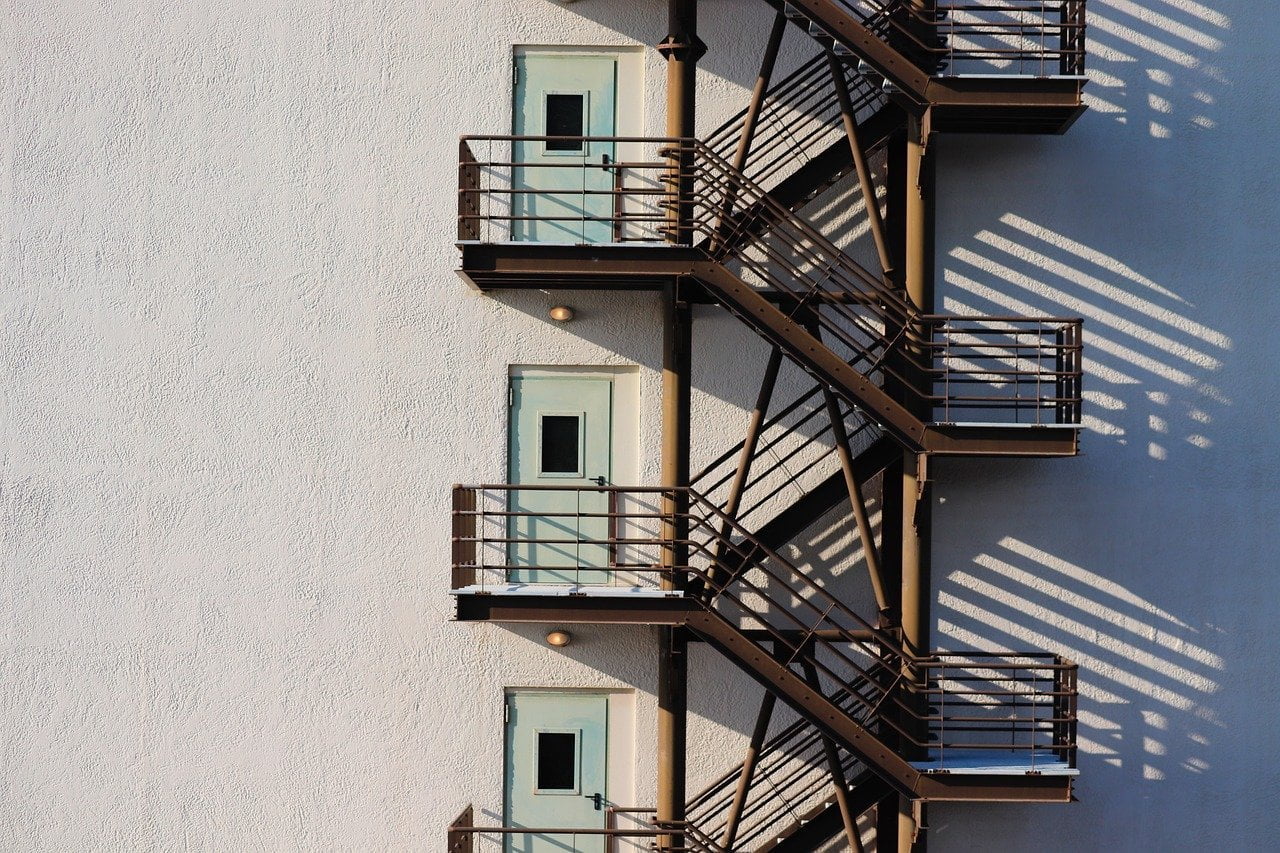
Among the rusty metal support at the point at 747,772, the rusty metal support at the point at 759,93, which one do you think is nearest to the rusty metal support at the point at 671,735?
the rusty metal support at the point at 747,772

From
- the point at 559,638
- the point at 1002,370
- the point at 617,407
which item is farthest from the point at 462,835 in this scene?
the point at 1002,370

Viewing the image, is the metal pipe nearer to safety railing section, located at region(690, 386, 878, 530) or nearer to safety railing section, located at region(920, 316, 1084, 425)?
safety railing section, located at region(690, 386, 878, 530)

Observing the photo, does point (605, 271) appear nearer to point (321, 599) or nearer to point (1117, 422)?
point (321, 599)

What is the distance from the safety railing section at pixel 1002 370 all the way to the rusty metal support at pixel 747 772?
3531mm

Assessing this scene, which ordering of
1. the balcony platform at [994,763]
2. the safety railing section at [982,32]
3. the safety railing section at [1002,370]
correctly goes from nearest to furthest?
1. the balcony platform at [994,763]
2. the safety railing section at [982,32]
3. the safety railing section at [1002,370]

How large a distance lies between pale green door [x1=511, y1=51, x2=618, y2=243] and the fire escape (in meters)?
0.08

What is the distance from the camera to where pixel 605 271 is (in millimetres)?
13609

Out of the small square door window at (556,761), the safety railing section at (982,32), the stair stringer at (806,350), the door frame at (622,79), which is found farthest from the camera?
the door frame at (622,79)

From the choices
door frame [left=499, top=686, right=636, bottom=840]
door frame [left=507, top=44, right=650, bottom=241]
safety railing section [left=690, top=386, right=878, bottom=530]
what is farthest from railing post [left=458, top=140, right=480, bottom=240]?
door frame [left=499, top=686, right=636, bottom=840]

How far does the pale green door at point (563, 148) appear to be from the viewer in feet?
48.4

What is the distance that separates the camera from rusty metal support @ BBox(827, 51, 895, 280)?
14.2 m

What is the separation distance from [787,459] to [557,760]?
13.5 feet

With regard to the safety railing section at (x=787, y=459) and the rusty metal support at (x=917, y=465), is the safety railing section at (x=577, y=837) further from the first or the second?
the safety railing section at (x=787, y=459)

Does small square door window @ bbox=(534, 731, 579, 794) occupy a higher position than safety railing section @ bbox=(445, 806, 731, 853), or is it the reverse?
small square door window @ bbox=(534, 731, 579, 794)
